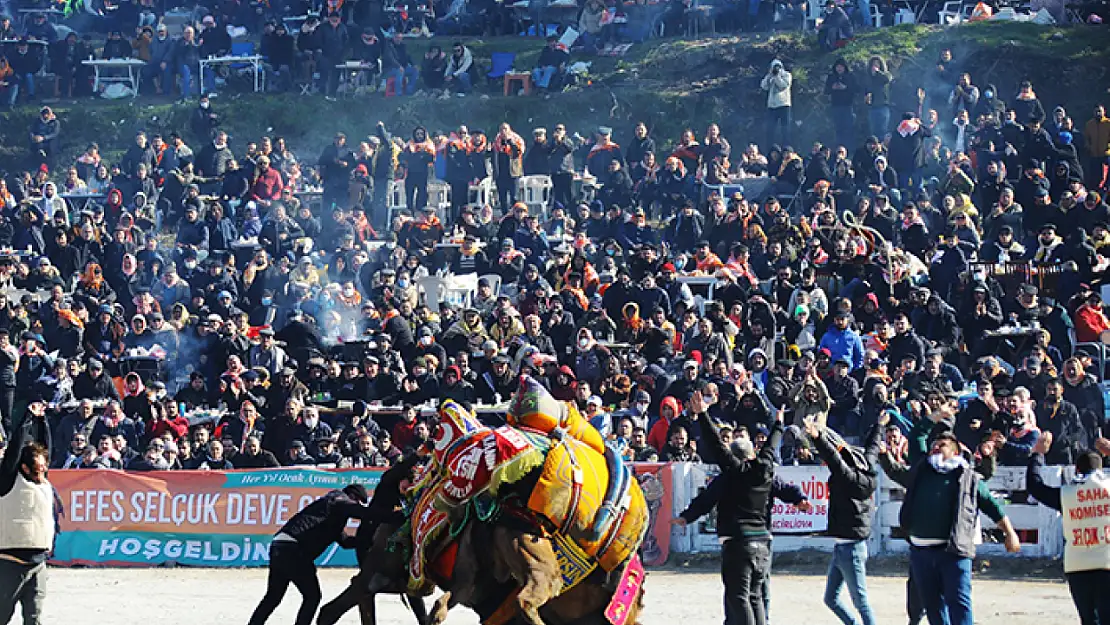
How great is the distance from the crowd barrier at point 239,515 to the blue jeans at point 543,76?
1647 centimetres

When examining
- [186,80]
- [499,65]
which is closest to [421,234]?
[499,65]

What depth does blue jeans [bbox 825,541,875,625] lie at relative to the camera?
11305 mm

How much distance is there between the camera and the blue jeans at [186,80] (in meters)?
33.3

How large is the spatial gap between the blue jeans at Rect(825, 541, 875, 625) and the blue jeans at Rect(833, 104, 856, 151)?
49.9 feet

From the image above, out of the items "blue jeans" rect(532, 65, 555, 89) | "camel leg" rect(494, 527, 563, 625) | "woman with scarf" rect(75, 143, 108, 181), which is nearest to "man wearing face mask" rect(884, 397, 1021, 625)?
"camel leg" rect(494, 527, 563, 625)

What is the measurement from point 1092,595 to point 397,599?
20.5 feet

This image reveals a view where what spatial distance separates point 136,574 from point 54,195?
12.4 metres

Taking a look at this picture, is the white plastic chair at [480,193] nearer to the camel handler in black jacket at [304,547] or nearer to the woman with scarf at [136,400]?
the woman with scarf at [136,400]

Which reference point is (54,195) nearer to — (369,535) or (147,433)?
(147,433)

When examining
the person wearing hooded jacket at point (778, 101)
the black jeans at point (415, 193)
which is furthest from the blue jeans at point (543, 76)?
the black jeans at point (415, 193)

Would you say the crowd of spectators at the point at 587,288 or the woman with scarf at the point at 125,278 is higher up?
the crowd of spectators at the point at 587,288

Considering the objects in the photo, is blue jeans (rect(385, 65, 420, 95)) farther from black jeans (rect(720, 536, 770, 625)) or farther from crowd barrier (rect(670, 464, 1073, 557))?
black jeans (rect(720, 536, 770, 625))

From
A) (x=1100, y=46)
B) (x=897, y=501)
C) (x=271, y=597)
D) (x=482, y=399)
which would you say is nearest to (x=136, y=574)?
(x=482, y=399)

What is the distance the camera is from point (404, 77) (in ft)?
105
